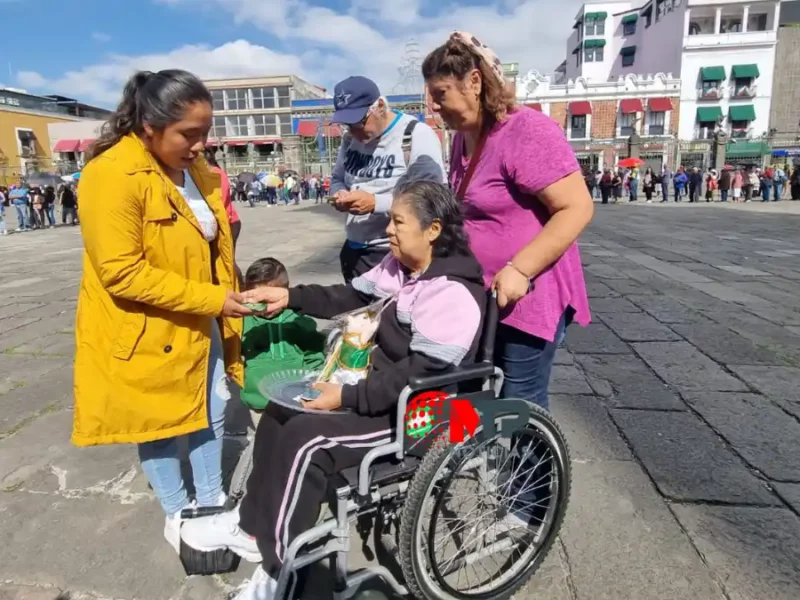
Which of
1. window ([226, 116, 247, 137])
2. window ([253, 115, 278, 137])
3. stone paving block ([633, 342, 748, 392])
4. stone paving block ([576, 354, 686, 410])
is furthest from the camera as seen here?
window ([226, 116, 247, 137])

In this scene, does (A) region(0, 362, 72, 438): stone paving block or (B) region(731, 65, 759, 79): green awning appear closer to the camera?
(A) region(0, 362, 72, 438): stone paving block

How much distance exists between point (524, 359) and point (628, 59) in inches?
2221

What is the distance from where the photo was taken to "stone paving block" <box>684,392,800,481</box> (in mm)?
2555

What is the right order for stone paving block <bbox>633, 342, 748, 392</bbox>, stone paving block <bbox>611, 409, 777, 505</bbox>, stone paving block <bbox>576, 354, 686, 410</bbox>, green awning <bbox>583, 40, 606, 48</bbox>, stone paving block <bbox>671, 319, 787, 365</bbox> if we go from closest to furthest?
stone paving block <bbox>611, 409, 777, 505</bbox> < stone paving block <bbox>576, 354, 686, 410</bbox> < stone paving block <bbox>633, 342, 748, 392</bbox> < stone paving block <bbox>671, 319, 787, 365</bbox> < green awning <bbox>583, 40, 606, 48</bbox>

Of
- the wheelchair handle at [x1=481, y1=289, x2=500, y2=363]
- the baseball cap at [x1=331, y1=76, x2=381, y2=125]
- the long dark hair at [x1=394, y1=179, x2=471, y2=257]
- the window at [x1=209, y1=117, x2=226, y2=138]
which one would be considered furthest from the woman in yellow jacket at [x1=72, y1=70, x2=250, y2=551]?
the window at [x1=209, y1=117, x2=226, y2=138]

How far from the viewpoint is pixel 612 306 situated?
5.71m

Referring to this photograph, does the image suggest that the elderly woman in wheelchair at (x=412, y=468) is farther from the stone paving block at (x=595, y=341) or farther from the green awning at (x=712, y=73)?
the green awning at (x=712, y=73)

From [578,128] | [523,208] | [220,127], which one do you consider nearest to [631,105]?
[578,128]

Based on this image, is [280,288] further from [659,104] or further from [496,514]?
[659,104]

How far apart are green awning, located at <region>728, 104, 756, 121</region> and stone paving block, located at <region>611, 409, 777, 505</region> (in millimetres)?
43740

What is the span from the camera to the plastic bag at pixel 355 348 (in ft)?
6.27

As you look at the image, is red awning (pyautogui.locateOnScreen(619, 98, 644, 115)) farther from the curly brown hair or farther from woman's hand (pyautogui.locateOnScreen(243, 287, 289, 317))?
woman's hand (pyautogui.locateOnScreen(243, 287, 289, 317))

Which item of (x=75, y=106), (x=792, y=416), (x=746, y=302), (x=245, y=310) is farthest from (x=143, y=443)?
(x=75, y=106)

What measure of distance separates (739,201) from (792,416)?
2262cm
